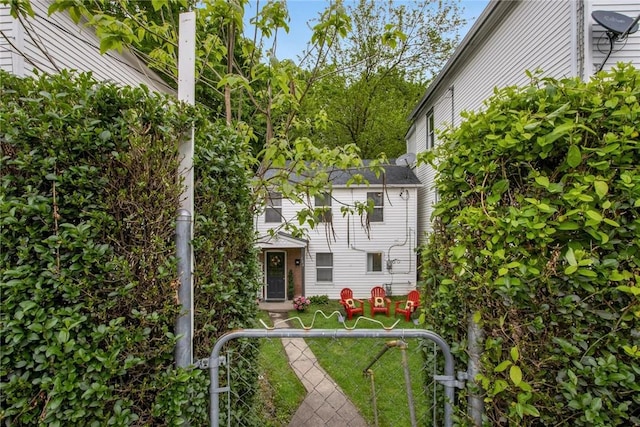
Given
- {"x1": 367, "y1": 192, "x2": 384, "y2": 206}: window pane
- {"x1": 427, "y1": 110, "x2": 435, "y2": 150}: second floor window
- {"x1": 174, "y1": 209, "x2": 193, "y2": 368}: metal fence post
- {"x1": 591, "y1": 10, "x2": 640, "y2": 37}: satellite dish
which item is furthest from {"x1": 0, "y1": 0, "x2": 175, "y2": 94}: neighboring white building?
{"x1": 427, "y1": 110, "x2": 435, "y2": 150}: second floor window

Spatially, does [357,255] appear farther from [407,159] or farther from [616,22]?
[616,22]

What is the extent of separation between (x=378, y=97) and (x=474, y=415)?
762 inches

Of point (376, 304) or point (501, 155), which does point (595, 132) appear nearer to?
point (501, 155)

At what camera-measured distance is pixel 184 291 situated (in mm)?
1520

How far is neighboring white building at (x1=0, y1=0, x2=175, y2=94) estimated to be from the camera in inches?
153

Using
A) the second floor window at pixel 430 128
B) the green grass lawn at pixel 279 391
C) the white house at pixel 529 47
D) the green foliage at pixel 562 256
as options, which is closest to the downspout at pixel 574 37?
the white house at pixel 529 47

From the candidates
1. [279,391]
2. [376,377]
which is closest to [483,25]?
[376,377]

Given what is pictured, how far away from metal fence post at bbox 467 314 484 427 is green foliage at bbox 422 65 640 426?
0.04 meters

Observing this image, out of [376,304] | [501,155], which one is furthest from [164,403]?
[376,304]

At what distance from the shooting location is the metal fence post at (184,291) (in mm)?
1484

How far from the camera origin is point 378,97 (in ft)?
61.5

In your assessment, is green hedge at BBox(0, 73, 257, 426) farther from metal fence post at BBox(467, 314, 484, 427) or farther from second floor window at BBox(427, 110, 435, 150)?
second floor window at BBox(427, 110, 435, 150)

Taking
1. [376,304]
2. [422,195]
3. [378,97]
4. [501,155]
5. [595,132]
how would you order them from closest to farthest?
[595,132], [501,155], [376,304], [422,195], [378,97]

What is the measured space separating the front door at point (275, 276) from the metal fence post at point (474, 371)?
40.6 ft
